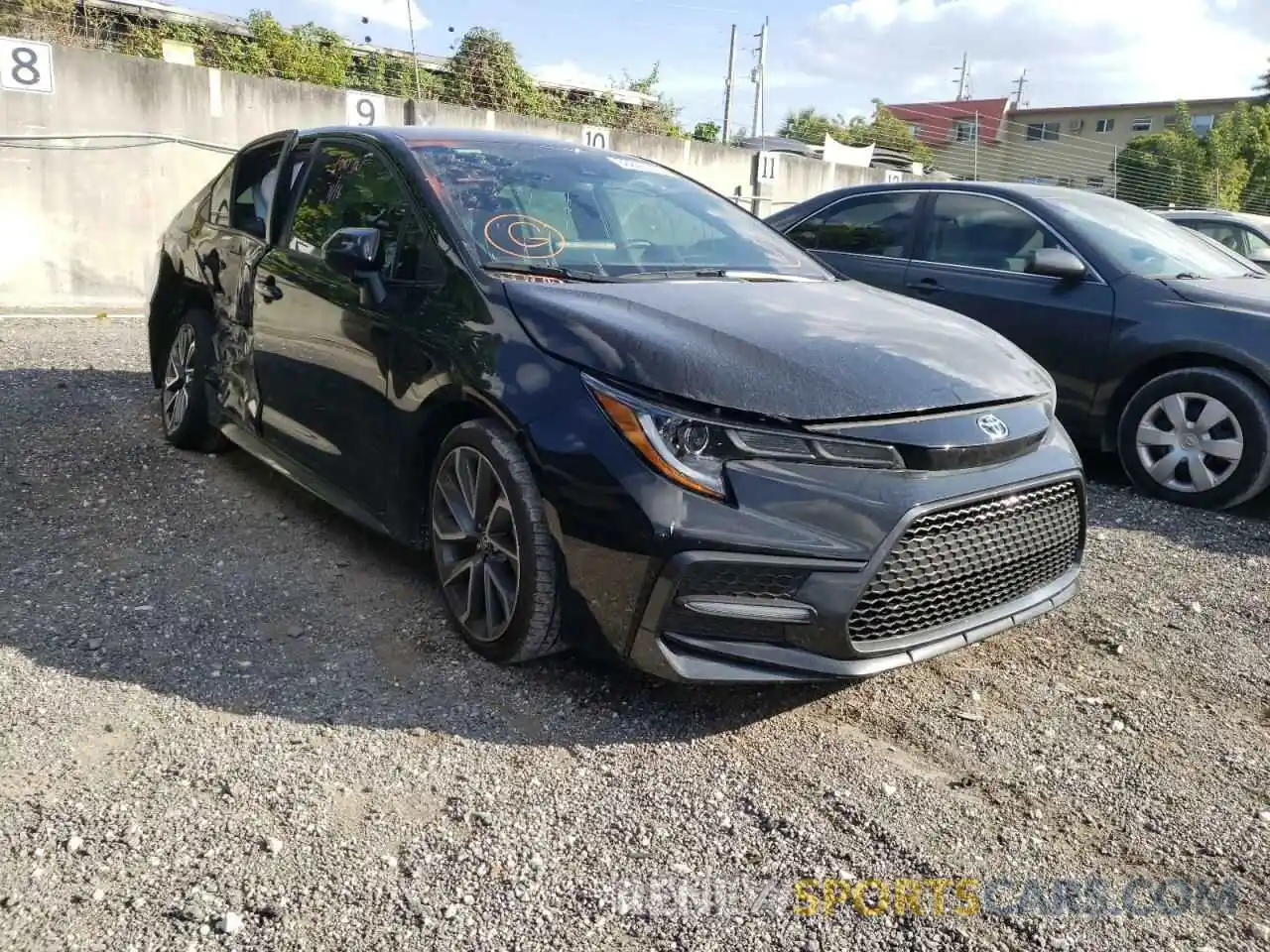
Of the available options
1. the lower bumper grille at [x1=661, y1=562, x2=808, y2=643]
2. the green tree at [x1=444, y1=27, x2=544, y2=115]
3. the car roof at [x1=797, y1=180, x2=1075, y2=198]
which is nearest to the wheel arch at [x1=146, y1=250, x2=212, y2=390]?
the lower bumper grille at [x1=661, y1=562, x2=808, y2=643]

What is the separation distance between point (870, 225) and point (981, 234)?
0.75 metres

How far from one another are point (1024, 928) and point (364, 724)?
1.70m

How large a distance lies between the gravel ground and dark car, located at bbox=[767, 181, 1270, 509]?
1163 mm

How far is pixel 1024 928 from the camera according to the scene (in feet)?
6.99

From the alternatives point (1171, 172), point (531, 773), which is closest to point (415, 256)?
point (531, 773)

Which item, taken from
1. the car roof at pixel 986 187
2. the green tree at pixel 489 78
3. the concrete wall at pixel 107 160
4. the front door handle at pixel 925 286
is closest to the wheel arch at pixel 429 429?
the front door handle at pixel 925 286

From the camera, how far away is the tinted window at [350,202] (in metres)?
3.55

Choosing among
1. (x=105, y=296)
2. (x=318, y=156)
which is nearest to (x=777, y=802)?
(x=318, y=156)

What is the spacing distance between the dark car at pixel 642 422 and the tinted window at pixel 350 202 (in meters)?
0.01

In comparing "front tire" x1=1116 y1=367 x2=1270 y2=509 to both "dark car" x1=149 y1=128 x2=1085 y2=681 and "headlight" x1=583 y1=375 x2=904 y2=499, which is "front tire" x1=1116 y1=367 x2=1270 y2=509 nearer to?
"dark car" x1=149 y1=128 x2=1085 y2=681

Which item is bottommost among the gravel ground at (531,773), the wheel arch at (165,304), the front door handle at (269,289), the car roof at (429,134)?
the gravel ground at (531,773)

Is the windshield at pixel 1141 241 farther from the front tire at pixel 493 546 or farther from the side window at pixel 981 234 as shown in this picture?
the front tire at pixel 493 546

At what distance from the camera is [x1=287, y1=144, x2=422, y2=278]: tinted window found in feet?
11.6

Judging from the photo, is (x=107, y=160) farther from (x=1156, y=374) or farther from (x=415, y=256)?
(x=1156, y=374)
